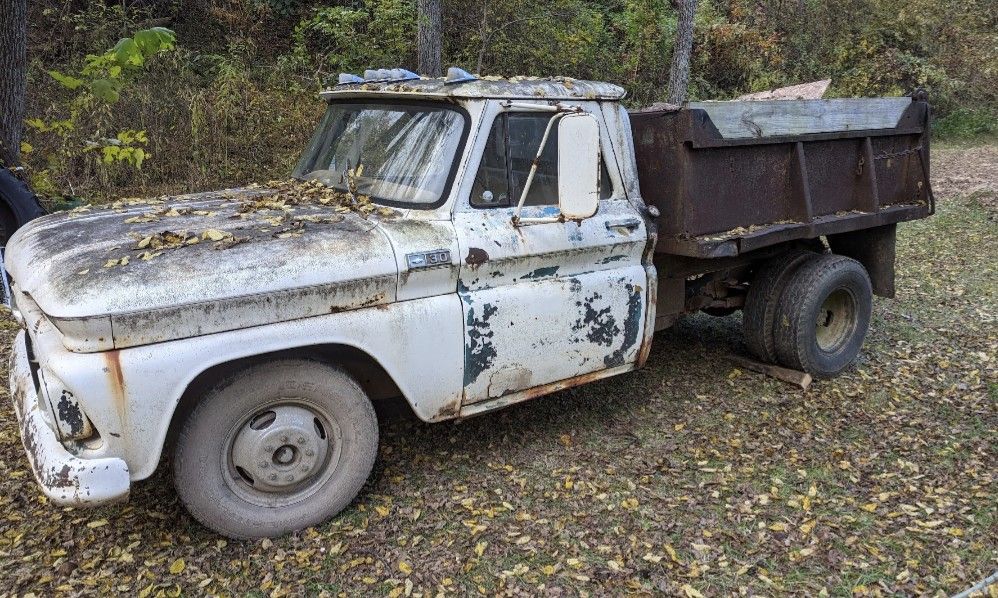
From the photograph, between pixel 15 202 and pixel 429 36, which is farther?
pixel 429 36

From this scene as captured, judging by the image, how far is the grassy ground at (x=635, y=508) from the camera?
341 cm

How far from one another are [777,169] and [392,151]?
251 cm

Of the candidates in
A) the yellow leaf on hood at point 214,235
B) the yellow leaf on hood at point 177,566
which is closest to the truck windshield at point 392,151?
the yellow leaf on hood at point 214,235

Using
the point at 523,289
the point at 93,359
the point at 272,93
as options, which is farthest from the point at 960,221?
the point at 93,359

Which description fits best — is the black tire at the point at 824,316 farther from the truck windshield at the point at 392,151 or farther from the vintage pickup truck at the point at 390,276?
the truck windshield at the point at 392,151

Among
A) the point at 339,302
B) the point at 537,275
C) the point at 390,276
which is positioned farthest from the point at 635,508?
the point at 339,302

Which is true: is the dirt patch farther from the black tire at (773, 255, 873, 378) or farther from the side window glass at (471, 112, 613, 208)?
the side window glass at (471, 112, 613, 208)

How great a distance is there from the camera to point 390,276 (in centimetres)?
358

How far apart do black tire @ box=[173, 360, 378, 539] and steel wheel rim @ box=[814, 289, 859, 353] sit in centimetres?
359

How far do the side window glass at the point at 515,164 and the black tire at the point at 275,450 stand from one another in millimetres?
1192

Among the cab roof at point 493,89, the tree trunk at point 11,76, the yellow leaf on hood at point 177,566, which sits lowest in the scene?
the yellow leaf on hood at point 177,566

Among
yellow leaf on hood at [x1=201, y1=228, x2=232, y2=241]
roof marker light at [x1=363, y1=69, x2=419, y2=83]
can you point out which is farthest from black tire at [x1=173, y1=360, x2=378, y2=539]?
roof marker light at [x1=363, y1=69, x2=419, y2=83]

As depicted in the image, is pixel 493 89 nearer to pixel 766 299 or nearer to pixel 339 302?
pixel 339 302

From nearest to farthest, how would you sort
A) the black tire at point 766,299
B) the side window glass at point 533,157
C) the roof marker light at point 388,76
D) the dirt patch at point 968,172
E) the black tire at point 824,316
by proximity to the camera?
1. the side window glass at point 533,157
2. the roof marker light at point 388,76
3. the black tire at point 824,316
4. the black tire at point 766,299
5. the dirt patch at point 968,172
